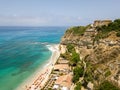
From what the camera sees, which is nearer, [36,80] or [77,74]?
[77,74]

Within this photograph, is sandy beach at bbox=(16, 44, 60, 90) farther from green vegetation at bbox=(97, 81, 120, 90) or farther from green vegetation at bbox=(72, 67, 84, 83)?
green vegetation at bbox=(97, 81, 120, 90)

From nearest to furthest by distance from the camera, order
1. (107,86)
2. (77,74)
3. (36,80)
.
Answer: (107,86) < (77,74) < (36,80)

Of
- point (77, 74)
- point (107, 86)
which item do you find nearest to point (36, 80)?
point (77, 74)

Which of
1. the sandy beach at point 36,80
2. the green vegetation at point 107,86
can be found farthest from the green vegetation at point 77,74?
the green vegetation at point 107,86

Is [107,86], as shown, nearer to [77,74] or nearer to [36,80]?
[77,74]

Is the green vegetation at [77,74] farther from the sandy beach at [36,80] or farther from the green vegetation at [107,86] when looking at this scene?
the green vegetation at [107,86]

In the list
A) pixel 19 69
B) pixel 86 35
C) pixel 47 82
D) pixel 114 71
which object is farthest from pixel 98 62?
pixel 86 35

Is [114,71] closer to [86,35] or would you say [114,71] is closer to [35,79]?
[35,79]

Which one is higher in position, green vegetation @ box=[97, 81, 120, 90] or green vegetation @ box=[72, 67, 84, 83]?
green vegetation @ box=[97, 81, 120, 90]

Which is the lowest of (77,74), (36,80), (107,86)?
(36,80)

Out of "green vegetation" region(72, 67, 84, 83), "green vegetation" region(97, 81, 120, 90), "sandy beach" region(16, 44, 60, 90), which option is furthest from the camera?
"sandy beach" region(16, 44, 60, 90)

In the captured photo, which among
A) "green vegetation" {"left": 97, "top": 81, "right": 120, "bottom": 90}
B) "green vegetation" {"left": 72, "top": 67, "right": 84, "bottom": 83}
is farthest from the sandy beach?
"green vegetation" {"left": 97, "top": 81, "right": 120, "bottom": 90}
